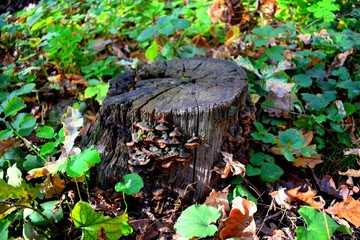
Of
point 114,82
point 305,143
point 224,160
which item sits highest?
point 114,82

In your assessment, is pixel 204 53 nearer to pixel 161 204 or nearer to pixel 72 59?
pixel 72 59

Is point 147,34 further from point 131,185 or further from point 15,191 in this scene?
point 15,191

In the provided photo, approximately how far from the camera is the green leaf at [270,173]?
86.8 inches

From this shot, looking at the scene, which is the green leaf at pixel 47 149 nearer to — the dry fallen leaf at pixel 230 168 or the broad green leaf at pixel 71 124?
the broad green leaf at pixel 71 124

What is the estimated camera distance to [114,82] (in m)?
2.34

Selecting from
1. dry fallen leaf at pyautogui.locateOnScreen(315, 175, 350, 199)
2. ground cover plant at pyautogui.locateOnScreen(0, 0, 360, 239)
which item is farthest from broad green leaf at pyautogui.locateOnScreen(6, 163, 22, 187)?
dry fallen leaf at pyautogui.locateOnScreen(315, 175, 350, 199)

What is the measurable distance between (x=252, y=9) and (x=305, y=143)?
1935mm

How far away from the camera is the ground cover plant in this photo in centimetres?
195

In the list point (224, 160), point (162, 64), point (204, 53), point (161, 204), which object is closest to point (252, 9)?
point (204, 53)

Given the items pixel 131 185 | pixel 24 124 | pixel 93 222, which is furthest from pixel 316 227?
pixel 24 124

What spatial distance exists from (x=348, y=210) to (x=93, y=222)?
4.65 feet

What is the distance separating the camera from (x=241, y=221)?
6.40ft

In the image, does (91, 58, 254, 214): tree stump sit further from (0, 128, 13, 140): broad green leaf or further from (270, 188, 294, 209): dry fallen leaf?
(0, 128, 13, 140): broad green leaf

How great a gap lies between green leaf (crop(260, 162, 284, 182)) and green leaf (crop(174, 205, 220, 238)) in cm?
48
